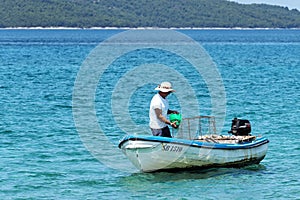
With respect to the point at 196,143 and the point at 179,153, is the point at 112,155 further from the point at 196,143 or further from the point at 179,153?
the point at 196,143

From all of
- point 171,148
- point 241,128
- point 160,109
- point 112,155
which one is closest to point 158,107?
point 160,109

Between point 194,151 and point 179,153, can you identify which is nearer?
point 179,153

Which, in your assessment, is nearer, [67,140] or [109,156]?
[109,156]

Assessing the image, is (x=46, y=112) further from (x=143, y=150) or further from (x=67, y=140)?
(x=143, y=150)

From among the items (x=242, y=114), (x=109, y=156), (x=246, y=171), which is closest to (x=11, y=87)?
(x=242, y=114)

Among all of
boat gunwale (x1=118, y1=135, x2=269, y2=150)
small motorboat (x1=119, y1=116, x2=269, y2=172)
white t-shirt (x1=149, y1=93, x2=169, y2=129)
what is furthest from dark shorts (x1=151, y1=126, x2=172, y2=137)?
boat gunwale (x1=118, y1=135, x2=269, y2=150)

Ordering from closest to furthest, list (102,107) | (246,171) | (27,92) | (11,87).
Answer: (246,171), (102,107), (27,92), (11,87)

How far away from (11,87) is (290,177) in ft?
88.5

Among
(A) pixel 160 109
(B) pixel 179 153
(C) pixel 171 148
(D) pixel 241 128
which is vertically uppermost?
(A) pixel 160 109

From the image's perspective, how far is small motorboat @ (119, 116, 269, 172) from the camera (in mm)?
16578

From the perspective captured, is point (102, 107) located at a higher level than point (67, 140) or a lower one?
higher

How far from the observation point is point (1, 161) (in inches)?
750

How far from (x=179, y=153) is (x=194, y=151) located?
0.43 meters

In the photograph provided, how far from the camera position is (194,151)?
17094 millimetres
